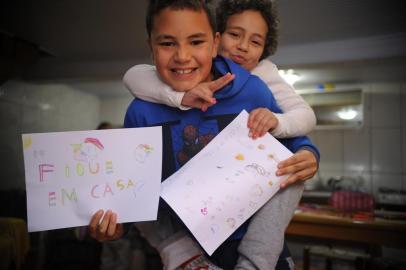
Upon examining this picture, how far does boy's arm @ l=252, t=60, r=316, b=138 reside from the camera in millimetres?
450

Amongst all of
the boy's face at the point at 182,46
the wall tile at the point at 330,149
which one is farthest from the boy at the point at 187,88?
the wall tile at the point at 330,149

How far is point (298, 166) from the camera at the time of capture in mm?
449

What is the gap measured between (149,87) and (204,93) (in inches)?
3.5

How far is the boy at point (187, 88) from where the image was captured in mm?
429

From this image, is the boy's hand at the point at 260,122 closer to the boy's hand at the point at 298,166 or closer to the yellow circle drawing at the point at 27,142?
the boy's hand at the point at 298,166

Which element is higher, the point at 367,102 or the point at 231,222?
the point at 367,102

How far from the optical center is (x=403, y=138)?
583mm

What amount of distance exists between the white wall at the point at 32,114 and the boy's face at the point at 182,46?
0.20 m

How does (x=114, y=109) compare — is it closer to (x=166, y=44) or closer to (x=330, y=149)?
(x=166, y=44)

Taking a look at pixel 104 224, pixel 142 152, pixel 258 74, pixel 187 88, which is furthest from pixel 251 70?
pixel 104 224

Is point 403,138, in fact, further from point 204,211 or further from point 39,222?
point 39,222

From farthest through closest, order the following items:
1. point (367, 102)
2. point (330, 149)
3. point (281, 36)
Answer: point (330, 149), point (367, 102), point (281, 36)

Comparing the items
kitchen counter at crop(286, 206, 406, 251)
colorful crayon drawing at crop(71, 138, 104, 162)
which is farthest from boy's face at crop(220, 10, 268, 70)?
kitchen counter at crop(286, 206, 406, 251)

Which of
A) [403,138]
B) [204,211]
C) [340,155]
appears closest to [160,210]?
[204,211]
